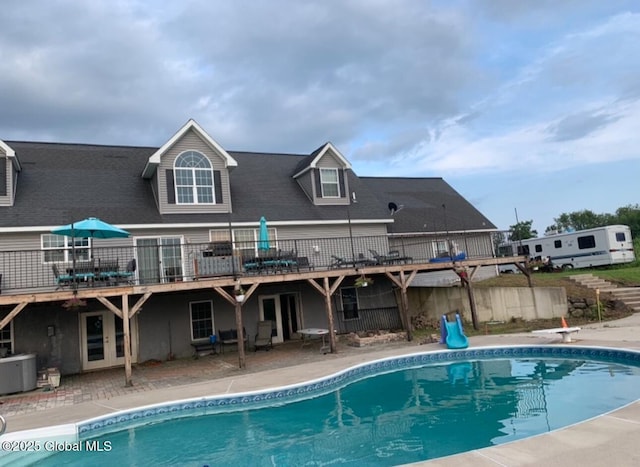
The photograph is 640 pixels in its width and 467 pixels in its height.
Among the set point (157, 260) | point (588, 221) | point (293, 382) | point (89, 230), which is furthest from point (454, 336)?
point (588, 221)

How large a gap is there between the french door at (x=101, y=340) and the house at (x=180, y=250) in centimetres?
4

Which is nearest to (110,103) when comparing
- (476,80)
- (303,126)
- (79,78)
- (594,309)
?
(79,78)

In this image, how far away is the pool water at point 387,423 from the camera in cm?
683

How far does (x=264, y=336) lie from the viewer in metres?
16.3

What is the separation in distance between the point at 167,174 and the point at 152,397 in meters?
9.38

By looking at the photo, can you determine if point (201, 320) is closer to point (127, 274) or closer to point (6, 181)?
point (127, 274)

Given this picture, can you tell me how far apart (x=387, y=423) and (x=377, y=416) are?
483mm

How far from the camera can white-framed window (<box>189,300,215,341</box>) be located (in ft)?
54.4

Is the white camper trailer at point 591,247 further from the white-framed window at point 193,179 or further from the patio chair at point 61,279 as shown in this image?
the patio chair at point 61,279

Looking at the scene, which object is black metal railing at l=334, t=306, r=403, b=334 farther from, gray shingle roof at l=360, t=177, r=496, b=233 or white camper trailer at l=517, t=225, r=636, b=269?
white camper trailer at l=517, t=225, r=636, b=269

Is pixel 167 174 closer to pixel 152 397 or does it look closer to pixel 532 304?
pixel 152 397

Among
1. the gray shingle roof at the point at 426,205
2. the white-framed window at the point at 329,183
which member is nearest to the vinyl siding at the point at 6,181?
the white-framed window at the point at 329,183

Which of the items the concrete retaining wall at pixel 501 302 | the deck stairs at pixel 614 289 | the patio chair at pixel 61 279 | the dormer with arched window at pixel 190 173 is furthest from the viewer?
the deck stairs at pixel 614 289

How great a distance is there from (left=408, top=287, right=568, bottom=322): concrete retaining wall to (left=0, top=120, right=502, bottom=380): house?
1.62 m
